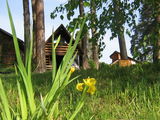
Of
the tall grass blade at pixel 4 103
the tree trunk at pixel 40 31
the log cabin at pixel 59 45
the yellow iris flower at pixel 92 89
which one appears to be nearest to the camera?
the tall grass blade at pixel 4 103

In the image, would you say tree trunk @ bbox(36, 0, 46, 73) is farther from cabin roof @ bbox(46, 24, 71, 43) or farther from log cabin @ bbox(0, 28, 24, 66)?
cabin roof @ bbox(46, 24, 71, 43)

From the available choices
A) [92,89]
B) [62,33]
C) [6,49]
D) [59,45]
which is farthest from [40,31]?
[59,45]

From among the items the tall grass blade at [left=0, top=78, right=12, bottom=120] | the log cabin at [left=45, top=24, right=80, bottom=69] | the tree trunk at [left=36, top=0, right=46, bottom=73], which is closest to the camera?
the tall grass blade at [left=0, top=78, right=12, bottom=120]

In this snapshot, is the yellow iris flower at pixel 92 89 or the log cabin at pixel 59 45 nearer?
the yellow iris flower at pixel 92 89

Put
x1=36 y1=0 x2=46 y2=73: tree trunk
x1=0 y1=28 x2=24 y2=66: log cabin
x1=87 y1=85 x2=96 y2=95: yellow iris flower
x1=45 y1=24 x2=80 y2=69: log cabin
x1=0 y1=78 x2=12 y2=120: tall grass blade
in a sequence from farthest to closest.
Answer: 1. x1=45 y1=24 x2=80 y2=69: log cabin
2. x1=0 y1=28 x2=24 y2=66: log cabin
3. x1=36 y1=0 x2=46 y2=73: tree trunk
4. x1=87 y1=85 x2=96 y2=95: yellow iris flower
5. x1=0 y1=78 x2=12 y2=120: tall grass blade

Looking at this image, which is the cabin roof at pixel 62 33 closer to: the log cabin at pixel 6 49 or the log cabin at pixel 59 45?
the log cabin at pixel 59 45

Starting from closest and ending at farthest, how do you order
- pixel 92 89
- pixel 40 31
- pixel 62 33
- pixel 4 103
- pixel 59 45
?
pixel 4 103 < pixel 92 89 < pixel 40 31 < pixel 62 33 < pixel 59 45

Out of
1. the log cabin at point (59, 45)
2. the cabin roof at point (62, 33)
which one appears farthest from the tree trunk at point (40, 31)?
the cabin roof at point (62, 33)

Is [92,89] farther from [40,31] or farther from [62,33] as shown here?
[62,33]

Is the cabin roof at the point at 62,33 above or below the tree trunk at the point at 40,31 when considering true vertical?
above

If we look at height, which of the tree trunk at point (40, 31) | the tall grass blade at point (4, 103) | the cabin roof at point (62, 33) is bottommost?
the tall grass blade at point (4, 103)

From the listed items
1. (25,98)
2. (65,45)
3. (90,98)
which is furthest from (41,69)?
(65,45)

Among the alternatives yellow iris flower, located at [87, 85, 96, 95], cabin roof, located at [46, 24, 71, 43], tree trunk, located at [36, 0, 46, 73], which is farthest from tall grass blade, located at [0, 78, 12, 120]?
cabin roof, located at [46, 24, 71, 43]

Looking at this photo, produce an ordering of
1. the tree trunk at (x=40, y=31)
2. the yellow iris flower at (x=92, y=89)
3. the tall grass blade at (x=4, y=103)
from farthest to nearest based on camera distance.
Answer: the tree trunk at (x=40, y=31), the yellow iris flower at (x=92, y=89), the tall grass blade at (x=4, y=103)
